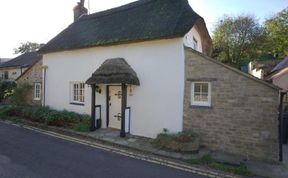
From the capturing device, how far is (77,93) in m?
15.1

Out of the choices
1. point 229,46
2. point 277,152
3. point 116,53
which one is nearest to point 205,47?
point 116,53

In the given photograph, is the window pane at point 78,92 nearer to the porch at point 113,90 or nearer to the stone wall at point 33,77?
the porch at point 113,90

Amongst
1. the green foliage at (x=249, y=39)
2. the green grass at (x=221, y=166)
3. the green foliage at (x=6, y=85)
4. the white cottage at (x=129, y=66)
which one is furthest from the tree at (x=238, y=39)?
the green grass at (x=221, y=166)

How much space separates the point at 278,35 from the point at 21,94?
3641 centimetres

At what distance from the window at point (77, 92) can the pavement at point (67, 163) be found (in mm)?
4717

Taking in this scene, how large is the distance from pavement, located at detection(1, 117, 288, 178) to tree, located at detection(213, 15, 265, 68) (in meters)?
30.7

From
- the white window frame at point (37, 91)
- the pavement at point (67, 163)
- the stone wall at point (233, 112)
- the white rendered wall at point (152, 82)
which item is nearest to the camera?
the pavement at point (67, 163)

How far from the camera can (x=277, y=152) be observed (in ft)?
28.8

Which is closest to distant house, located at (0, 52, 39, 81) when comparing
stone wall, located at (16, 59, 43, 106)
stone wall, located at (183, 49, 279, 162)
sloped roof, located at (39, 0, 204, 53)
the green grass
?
stone wall, located at (16, 59, 43, 106)

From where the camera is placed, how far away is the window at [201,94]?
1014 cm

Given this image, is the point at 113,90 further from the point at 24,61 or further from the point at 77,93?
the point at 24,61

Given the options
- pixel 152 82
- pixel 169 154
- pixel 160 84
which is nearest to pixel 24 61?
pixel 152 82

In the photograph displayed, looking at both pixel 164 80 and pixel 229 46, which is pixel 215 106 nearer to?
pixel 164 80

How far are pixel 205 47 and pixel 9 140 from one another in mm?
13847
